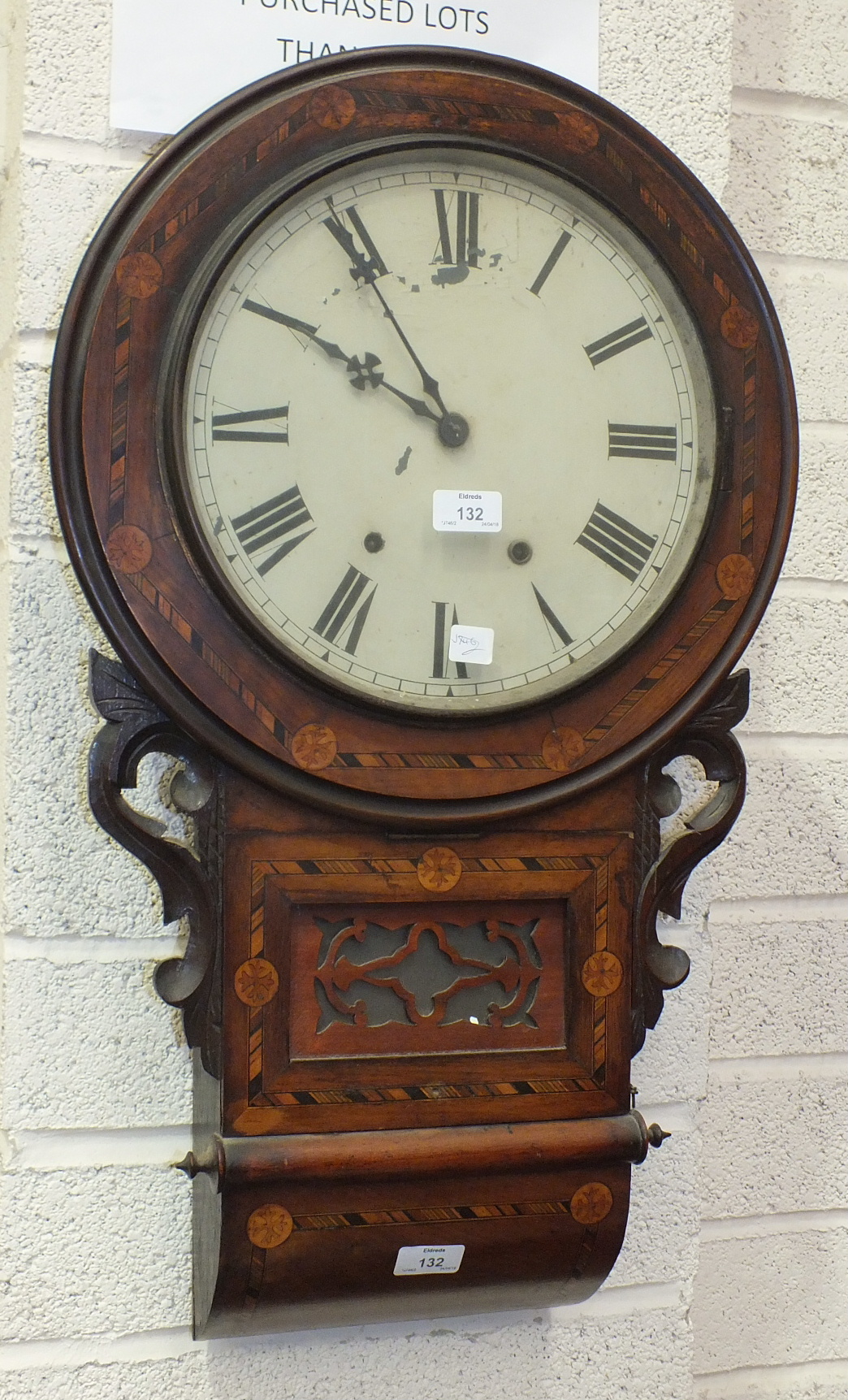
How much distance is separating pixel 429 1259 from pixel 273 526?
1.55ft

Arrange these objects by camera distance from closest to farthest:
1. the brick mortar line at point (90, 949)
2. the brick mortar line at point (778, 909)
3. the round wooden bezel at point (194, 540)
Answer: the round wooden bezel at point (194, 540) → the brick mortar line at point (90, 949) → the brick mortar line at point (778, 909)

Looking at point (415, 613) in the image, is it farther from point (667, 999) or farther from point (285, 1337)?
point (285, 1337)

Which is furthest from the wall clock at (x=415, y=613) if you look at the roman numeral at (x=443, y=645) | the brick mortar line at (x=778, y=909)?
the brick mortar line at (x=778, y=909)

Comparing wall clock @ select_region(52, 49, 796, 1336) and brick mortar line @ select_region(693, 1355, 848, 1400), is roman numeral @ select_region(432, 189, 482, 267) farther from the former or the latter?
brick mortar line @ select_region(693, 1355, 848, 1400)

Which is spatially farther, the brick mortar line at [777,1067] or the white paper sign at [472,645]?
the brick mortar line at [777,1067]

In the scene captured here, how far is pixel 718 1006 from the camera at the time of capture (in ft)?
3.66

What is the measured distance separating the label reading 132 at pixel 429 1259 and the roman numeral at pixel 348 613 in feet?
1.24

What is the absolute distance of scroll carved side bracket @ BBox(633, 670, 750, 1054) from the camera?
2.84 feet

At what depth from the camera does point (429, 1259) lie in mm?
838

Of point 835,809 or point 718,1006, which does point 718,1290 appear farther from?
point 835,809

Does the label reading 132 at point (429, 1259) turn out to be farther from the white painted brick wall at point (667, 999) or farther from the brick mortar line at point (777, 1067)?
the brick mortar line at point (777, 1067)

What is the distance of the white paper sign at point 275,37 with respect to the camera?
2.85 feet

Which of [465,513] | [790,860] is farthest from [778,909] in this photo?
[465,513]

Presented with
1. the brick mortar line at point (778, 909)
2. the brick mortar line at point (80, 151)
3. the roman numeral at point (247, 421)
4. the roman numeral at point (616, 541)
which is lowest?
the brick mortar line at point (778, 909)
